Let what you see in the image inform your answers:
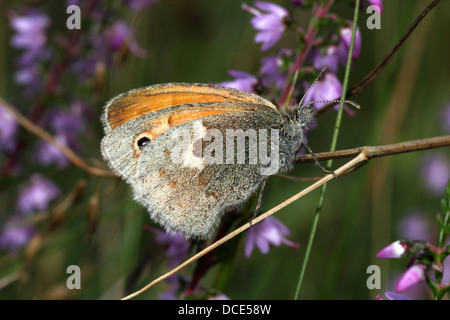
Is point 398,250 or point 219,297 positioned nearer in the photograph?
point 398,250

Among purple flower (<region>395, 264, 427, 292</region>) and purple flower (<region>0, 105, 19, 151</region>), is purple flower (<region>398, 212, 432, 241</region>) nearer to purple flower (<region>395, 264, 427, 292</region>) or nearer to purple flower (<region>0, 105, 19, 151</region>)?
purple flower (<region>395, 264, 427, 292</region>)

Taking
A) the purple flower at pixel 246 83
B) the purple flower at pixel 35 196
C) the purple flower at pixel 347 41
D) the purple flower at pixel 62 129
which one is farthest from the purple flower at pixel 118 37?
the purple flower at pixel 347 41

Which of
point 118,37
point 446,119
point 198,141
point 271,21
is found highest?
point 118,37

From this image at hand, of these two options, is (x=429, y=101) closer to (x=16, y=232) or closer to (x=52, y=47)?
(x=52, y=47)

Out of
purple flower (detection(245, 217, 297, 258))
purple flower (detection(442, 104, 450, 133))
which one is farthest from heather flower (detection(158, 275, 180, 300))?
purple flower (detection(442, 104, 450, 133))

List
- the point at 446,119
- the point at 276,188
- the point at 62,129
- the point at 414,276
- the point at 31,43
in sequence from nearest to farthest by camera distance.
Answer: the point at 414,276, the point at 276,188, the point at 62,129, the point at 31,43, the point at 446,119

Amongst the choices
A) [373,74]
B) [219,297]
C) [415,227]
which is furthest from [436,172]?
[219,297]

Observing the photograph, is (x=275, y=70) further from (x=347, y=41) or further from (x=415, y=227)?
(x=415, y=227)
